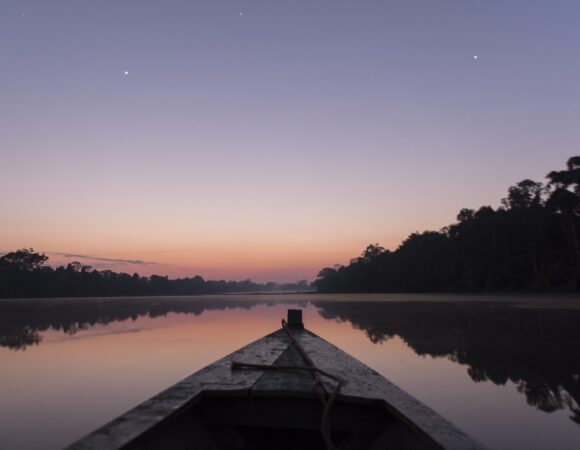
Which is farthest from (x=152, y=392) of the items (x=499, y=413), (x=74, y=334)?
(x=74, y=334)

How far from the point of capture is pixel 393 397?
445 cm

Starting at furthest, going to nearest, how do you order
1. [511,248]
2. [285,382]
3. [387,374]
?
[511,248] → [387,374] → [285,382]

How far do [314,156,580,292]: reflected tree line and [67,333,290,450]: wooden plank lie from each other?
53.7m

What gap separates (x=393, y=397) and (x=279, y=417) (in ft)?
4.12

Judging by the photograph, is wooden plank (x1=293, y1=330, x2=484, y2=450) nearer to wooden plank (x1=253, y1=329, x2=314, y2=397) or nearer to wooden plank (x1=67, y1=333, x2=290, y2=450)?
wooden plank (x1=253, y1=329, x2=314, y2=397)

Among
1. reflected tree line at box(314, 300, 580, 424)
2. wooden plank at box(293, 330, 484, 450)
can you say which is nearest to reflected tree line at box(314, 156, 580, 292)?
reflected tree line at box(314, 300, 580, 424)

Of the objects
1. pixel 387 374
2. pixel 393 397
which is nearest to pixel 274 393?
pixel 393 397

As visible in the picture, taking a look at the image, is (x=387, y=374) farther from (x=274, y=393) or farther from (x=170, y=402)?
(x=170, y=402)

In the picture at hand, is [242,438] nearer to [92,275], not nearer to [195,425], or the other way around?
[195,425]

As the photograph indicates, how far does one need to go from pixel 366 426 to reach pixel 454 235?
7861 centimetres

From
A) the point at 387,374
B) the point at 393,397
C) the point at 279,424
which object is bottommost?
the point at 387,374

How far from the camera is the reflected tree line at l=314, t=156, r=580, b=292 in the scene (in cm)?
5109

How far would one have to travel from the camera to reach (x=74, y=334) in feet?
62.6

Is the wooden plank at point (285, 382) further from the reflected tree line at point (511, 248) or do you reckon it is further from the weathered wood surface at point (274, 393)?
the reflected tree line at point (511, 248)
